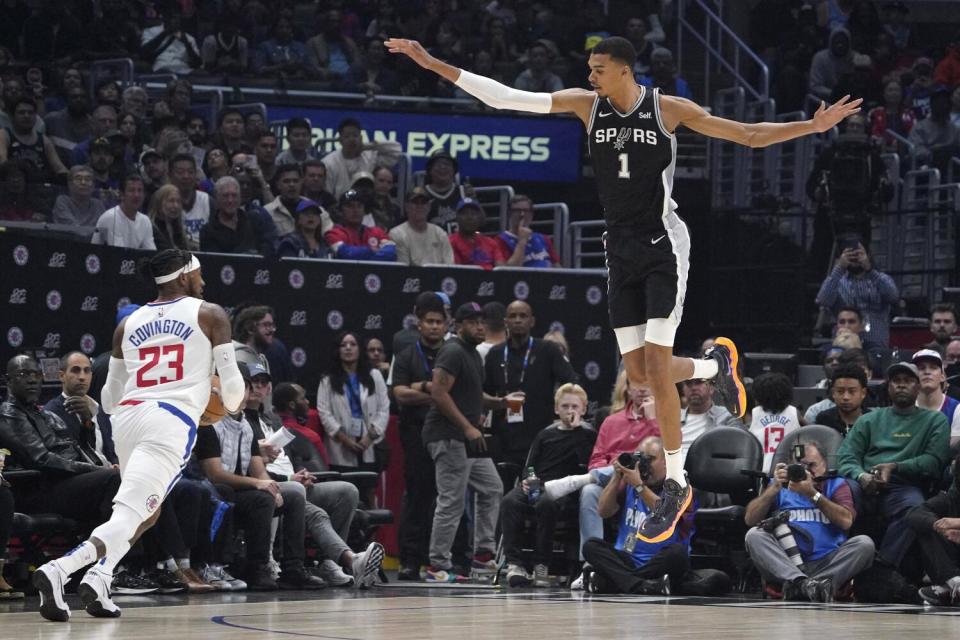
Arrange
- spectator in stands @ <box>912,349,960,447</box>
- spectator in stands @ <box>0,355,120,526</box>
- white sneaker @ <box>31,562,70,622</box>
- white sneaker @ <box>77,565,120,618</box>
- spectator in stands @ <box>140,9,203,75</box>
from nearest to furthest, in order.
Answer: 1. white sneaker @ <box>31,562,70,622</box>
2. white sneaker @ <box>77,565,120,618</box>
3. spectator in stands @ <box>0,355,120,526</box>
4. spectator in stands @ <box>912,349,960,447</box>
5. spectator in stands @ <box>140,9,203,75</box>

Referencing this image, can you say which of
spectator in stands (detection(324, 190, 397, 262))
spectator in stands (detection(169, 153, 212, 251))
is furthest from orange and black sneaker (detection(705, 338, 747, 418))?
spectator in stands (detection(169, 153, 212, 251))

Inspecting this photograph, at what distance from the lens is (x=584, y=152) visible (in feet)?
67.1

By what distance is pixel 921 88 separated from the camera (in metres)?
22.5

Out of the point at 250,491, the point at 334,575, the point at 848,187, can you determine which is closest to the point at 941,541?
the point at 334,575

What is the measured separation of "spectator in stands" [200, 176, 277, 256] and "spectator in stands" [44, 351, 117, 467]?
3.35 metres

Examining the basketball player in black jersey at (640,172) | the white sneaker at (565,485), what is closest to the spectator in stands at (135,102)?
the white sneaker at (565,485)

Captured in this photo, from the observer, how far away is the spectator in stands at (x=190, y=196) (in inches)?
595

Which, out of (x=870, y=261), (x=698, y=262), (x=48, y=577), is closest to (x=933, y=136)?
(x=698, y=262)

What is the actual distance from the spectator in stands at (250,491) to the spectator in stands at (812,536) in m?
3.39

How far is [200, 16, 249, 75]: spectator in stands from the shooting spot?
1986 centimetres

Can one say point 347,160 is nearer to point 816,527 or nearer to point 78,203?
point 78,203

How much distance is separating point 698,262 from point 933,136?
12.2 ft

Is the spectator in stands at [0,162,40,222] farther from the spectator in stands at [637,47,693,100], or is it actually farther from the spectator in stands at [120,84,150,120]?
the spectator in stands at [637,47,693,100]

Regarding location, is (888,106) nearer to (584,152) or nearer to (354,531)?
(584,152)
